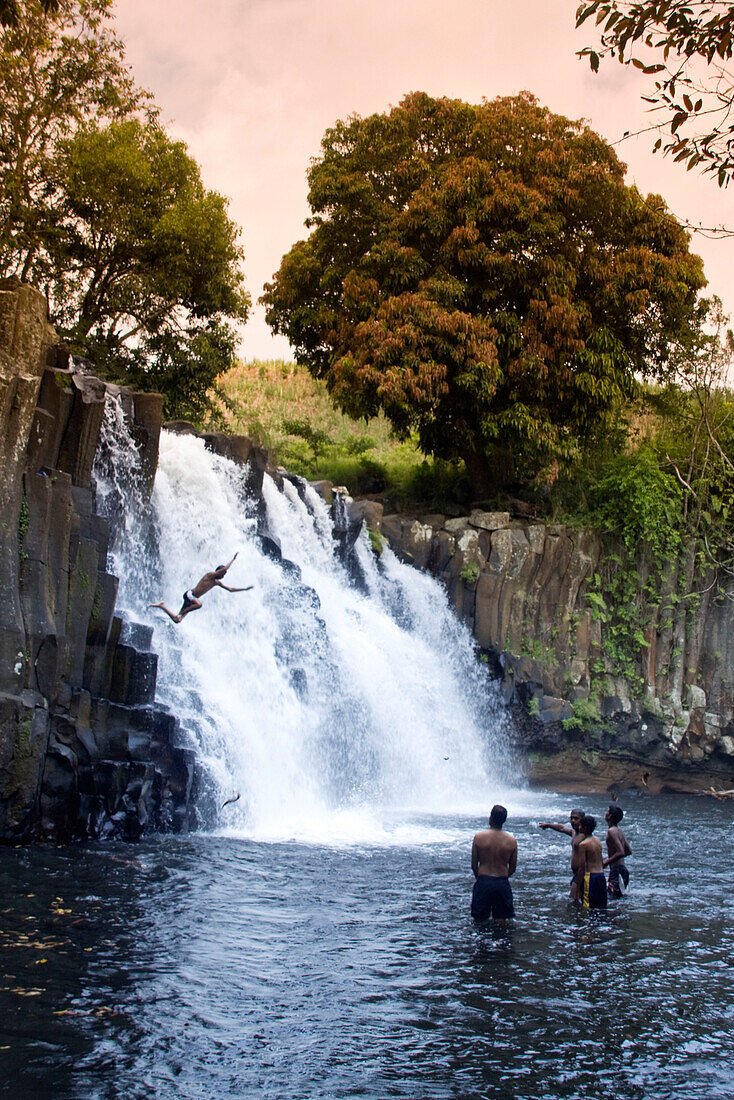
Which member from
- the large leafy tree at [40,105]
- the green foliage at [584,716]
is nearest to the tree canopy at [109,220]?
the large leafy tree at [40,105]

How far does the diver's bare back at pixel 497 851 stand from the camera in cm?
920

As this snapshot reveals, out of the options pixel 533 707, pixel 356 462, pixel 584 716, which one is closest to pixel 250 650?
pixel 533 707

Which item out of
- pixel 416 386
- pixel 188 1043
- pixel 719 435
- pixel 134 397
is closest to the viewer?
pixel 188 1043

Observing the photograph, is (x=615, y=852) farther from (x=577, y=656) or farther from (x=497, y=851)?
(x=577, y=656)

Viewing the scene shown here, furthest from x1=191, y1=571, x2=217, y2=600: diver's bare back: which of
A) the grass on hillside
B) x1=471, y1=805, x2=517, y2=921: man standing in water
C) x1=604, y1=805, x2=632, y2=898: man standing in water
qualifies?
the grass on hillside

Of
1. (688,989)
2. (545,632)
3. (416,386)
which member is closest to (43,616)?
(688,989)

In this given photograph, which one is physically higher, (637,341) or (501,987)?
(637,341)

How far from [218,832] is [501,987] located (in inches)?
277

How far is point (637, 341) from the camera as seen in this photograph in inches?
994

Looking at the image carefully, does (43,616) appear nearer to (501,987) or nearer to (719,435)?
(501,987)

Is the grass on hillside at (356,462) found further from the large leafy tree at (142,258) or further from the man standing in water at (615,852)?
the man standing in water at (615,852)

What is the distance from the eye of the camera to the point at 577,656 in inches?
944

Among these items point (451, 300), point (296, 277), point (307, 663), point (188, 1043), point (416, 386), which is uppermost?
point (296, 277)

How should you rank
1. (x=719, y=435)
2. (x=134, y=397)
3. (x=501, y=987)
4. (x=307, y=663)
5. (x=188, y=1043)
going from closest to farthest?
(x=188, y=1043) → (x=501, y=987) → (x=134, y=397) → (x=307, y=663) → (x=719, y=435)
